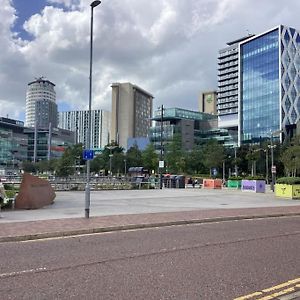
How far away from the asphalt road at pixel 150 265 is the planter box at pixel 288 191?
776 inches

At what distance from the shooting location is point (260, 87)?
17025cm

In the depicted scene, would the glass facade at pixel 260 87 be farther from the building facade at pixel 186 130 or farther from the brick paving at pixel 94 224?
the brick paving at pixel 94 224

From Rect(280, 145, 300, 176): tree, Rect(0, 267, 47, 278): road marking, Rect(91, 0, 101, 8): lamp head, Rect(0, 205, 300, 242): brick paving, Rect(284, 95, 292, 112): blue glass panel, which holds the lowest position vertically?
Rect(0, 267, 47, 278): road marking

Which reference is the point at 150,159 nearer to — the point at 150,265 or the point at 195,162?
the point at 195,162

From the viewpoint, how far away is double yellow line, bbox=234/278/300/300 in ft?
20.3

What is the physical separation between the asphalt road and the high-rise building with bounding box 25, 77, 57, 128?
571 feet

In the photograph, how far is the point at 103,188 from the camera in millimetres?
41625

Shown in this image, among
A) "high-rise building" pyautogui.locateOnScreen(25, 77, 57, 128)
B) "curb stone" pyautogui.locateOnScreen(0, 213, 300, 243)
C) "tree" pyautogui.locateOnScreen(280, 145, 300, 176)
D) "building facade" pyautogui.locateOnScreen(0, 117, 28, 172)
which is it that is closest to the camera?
"curb stone" pyautogui.locateOnScreen(0, 213, 300, 243)

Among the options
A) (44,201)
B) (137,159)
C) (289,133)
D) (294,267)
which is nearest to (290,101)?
(289,133)

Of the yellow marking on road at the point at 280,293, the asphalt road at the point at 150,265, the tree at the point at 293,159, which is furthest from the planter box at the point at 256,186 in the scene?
the yellow marking on road at the point at 280,293

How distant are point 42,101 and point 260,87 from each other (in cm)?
8729

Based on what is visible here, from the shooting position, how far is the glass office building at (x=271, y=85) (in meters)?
161

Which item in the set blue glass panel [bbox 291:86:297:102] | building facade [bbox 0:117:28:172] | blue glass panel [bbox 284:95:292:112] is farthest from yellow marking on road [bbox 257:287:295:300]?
building facade [bbox 0:117:28:172]

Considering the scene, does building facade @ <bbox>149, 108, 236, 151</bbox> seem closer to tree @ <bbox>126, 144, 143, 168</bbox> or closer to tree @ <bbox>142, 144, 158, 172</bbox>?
tree @ <bbox>126, 144, 143, 168</bbox>
